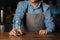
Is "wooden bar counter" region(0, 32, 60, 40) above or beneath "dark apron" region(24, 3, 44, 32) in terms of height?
beneath

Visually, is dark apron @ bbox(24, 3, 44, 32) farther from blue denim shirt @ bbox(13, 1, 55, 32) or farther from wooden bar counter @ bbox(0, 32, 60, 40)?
wooden bar counter @ bbox(0, 32, 60, 40)

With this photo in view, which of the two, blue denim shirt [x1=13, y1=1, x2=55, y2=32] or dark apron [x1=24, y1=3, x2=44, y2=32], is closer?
blue denim shirt [x1=13, y1=1, x2=55, y2=32]

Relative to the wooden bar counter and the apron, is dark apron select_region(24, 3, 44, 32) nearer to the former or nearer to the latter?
the apron

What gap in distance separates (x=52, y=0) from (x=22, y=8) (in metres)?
1.50

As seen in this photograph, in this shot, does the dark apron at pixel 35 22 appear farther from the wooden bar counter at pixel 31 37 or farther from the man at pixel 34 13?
the wooden bar counter at pixel 31 37

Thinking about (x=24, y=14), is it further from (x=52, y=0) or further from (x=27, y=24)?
(x=52, y=0)

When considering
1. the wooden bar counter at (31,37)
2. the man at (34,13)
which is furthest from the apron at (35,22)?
the wooden bar counter at (31,37)

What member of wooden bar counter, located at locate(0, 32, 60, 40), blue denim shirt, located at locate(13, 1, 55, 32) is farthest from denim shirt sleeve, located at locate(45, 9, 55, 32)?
wooden bar counter, located at locate(0, 32, 60, 40)

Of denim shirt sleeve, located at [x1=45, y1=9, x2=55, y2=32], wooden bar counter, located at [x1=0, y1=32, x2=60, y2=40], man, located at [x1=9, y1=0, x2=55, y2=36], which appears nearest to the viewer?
wooden bar counter, located at [x1=0, y1=32, x2=60, y2=40]

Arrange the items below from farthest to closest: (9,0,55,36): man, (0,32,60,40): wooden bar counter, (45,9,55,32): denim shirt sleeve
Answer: (9,0,55,36): man, (45,9,55,32): denim shirt sleeve, (0,32,60,40): wooden bar counter

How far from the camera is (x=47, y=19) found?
2186 millimetres

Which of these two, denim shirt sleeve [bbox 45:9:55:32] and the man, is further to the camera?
the man

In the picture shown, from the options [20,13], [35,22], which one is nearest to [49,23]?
[35,22]

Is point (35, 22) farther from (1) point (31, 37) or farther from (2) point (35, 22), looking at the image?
(1) point (31, 37)
